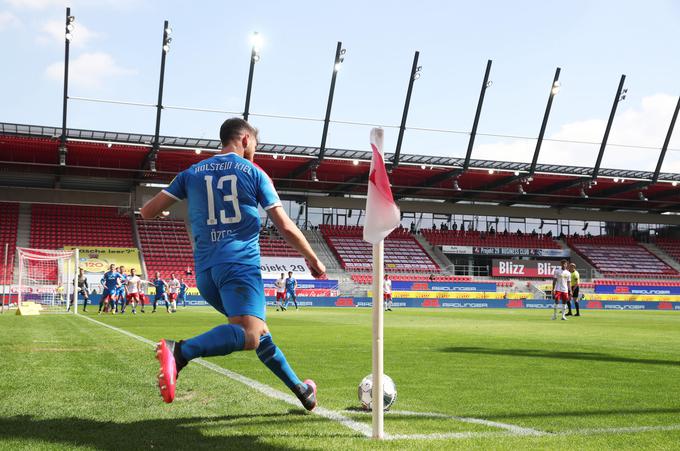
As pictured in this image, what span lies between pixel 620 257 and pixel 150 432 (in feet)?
183

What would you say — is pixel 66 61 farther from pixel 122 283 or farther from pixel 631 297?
pixel 631 297

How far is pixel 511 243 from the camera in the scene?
2082 inches

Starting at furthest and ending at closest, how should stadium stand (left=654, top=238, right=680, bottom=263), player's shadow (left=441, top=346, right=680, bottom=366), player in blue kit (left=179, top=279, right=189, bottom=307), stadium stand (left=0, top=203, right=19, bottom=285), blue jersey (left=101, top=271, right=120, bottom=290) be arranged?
stadium stand (left=654, top=238, right=680, bottom=263) < stadium stand (left=0, top=203, right=19, bottom=285) < player in blue kit (left=179, top=279, right=189, bottom=307) < blue jersey (left=101, top=271, right=120, bottom=290) < player's shadow (left=441, top=346, right=680, bottom=366)

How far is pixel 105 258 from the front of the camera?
1618 inches

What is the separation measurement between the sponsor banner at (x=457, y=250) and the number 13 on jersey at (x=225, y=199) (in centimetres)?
4784

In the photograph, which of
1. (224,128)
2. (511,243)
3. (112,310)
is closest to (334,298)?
(112,310)

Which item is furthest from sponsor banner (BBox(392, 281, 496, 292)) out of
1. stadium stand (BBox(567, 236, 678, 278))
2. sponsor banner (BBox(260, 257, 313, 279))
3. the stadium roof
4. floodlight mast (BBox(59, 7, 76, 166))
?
floodlight mast (BBox(59, 7, 76, 166))

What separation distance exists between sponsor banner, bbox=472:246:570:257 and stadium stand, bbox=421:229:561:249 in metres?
0.36

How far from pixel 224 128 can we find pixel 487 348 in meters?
7.50

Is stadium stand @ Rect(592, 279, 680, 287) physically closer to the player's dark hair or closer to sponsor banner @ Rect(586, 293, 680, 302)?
sponsor banner @ Rect(586, 293, 680, 302)

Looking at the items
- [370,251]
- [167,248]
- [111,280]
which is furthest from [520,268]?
[111,280]

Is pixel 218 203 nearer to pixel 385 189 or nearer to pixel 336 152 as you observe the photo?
pixel 385 189

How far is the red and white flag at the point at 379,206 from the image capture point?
3820 millimetres

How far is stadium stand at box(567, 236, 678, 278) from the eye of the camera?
51.9 m
